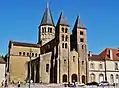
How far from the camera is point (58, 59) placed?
6975 cm

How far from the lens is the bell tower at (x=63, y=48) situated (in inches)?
2729

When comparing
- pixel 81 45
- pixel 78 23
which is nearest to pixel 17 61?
pixel 81 45

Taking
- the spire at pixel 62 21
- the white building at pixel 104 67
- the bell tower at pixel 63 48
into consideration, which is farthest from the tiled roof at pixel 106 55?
the spire at pixel 62 21

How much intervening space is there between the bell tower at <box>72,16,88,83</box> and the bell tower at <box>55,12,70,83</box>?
13.8 feet

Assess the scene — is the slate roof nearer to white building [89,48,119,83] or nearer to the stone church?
the stone church

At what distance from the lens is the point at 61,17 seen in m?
76.1

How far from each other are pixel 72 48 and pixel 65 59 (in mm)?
8774

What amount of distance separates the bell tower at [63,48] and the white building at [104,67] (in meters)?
9.13

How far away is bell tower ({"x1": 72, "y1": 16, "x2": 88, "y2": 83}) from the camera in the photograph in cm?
7294

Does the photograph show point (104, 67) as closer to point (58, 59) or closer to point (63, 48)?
point (63, 48)

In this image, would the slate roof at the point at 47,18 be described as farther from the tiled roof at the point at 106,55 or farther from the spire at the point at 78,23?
the tiled roof at the point at 106,55

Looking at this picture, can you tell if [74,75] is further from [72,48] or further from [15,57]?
[15,57]

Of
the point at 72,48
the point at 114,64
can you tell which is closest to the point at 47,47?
the point at 72,48

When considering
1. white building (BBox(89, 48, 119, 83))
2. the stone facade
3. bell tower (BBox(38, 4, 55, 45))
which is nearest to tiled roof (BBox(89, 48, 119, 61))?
white building (BBox(89, 48, 119, 83))
